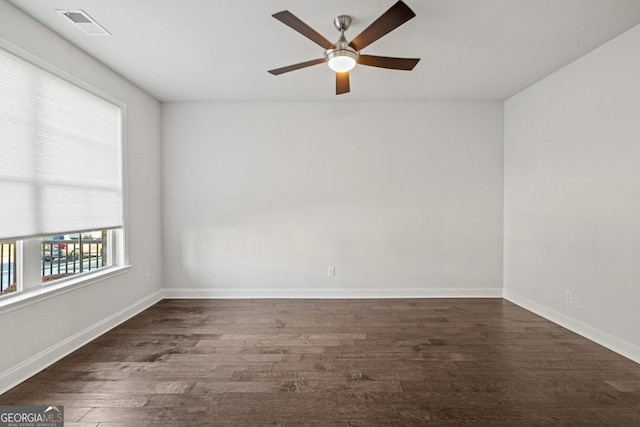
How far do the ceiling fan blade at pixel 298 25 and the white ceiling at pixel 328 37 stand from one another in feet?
0.85

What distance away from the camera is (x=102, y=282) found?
3.02 meters

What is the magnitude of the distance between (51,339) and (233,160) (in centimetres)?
263

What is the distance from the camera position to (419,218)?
418 cm

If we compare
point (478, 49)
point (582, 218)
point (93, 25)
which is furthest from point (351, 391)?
point (93, 25)

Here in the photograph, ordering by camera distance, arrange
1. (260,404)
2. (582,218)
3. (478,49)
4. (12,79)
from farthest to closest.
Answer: (582,218)
(478,49)
(12,79)
(260,404)

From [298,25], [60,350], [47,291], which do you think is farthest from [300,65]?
[60,350]

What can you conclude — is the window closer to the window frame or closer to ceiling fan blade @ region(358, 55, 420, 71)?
the window frame

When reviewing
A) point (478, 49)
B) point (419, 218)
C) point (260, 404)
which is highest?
point (478, 49)

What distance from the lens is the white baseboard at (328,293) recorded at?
164 inches

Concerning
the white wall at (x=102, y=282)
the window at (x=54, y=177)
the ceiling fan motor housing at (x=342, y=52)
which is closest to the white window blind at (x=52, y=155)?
the window at (x=54, y=177)

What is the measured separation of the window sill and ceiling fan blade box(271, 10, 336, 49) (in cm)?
260

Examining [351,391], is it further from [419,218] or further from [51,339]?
[419,218]

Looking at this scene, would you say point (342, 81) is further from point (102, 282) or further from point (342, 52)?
point (102, 282)

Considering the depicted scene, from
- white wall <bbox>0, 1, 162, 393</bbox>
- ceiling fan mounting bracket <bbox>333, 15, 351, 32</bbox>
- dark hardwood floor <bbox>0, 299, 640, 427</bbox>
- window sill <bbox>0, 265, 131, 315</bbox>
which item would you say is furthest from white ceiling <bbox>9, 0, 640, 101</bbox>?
dark hardwood floor <bbox>0, 299, 640, 427</bbox>
